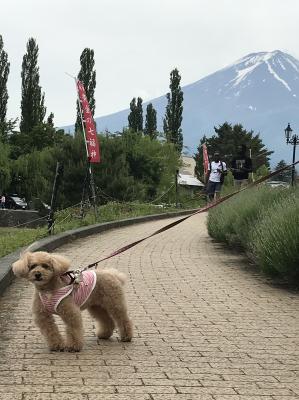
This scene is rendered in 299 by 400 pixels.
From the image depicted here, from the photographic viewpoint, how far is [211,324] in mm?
6219

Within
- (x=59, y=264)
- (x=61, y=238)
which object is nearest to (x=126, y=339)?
(x=59, y=264)

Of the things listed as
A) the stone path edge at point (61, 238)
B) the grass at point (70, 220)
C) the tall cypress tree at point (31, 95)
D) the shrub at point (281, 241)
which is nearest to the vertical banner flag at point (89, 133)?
the grass at point (70, 220)

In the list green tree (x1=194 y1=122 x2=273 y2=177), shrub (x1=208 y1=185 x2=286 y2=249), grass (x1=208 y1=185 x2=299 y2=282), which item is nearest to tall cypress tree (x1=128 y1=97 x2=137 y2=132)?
green tree (x1=194 y1=122 x2=273 y2=177)

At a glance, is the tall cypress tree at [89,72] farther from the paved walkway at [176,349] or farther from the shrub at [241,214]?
the paved walkway at [176,349]

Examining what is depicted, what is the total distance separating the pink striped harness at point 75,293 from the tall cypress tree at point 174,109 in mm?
61350

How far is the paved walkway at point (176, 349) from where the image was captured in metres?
4.05

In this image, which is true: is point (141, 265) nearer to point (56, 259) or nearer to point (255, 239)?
point (255, 239)

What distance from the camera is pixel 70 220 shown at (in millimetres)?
18219

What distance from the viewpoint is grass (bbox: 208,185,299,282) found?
827 cm

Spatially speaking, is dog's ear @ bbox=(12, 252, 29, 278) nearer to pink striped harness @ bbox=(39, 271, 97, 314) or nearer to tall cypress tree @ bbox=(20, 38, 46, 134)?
pink striped harness @ bbox=(39, 271, 97, 314)

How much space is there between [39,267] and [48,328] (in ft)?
1.96

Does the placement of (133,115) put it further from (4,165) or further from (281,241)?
Answer: (281,241)

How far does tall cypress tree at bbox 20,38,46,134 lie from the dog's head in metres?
55.2

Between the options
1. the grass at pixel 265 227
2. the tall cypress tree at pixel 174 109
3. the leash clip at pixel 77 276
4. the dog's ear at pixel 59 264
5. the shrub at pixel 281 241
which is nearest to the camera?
the dog's ear at pixel 59 264
